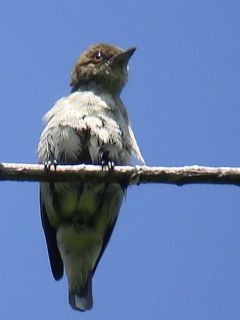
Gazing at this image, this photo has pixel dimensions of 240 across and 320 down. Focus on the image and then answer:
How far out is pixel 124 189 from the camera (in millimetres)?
7980

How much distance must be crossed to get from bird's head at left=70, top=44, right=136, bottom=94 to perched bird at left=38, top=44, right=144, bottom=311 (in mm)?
368

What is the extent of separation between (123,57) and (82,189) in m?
2.12

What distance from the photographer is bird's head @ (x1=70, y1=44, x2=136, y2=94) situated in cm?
879

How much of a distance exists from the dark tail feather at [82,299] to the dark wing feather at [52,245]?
0.35 metres

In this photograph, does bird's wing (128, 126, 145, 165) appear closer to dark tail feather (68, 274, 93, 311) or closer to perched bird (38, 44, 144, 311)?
perched bird (38, 44, 144, 311)

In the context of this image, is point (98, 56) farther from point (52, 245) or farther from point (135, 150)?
point (52, 245)

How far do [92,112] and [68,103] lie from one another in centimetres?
36

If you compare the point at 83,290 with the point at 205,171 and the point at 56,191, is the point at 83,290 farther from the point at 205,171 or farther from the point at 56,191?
the point at 205,171

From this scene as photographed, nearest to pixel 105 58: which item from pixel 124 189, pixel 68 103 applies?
pixel 68 103

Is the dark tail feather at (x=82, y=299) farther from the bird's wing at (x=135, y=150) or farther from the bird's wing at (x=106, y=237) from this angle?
the bird's wing at (x=135, y=150)

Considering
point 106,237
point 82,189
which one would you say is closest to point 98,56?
point 82,189

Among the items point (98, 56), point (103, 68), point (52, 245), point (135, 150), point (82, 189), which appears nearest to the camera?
point (82, 189)

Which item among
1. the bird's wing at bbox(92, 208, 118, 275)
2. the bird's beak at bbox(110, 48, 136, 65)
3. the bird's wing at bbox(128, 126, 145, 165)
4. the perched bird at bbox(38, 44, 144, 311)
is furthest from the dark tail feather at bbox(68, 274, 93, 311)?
the bird's beak at bbox(110, 48, 136, 65)

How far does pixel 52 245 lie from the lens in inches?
321
